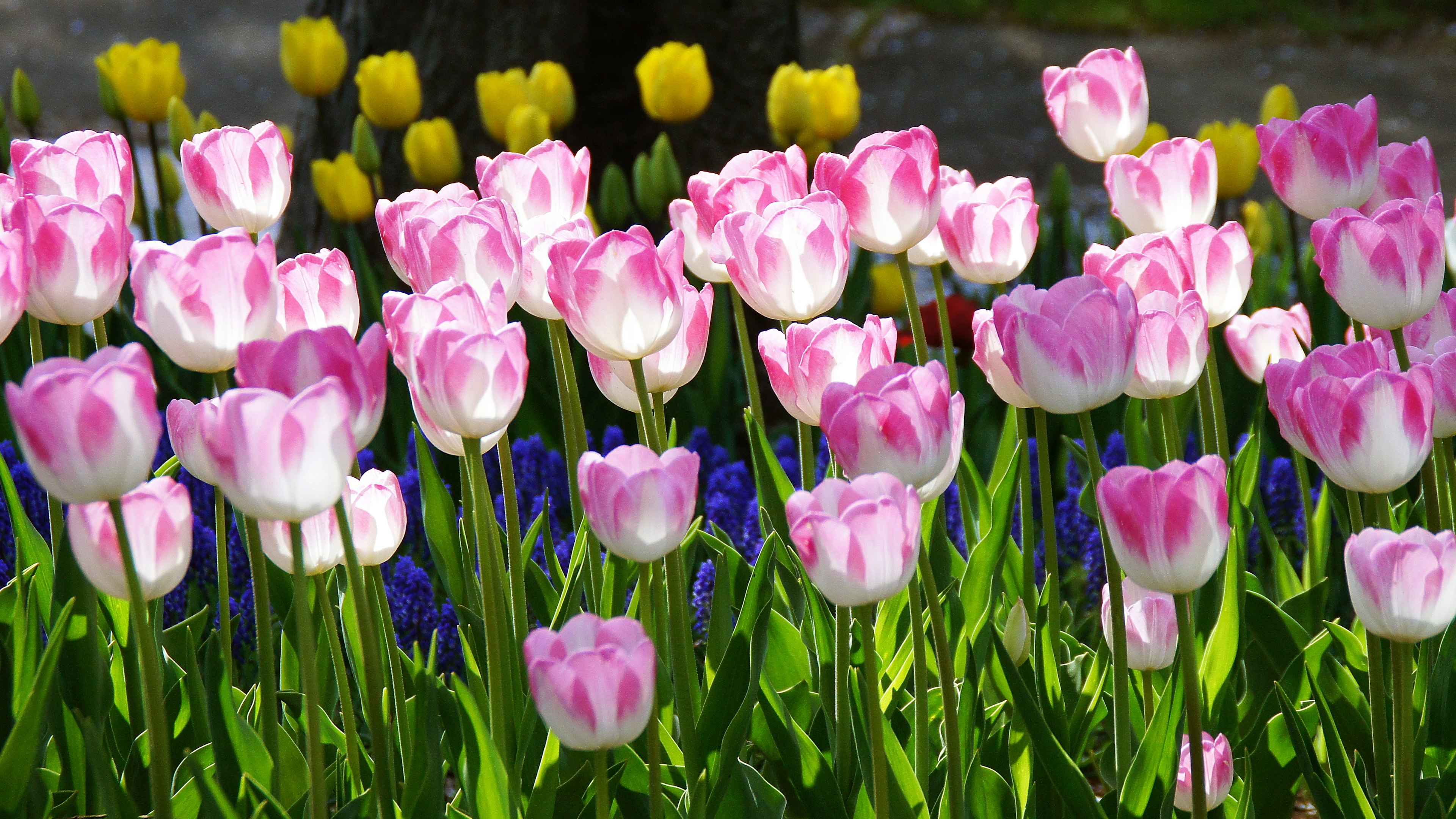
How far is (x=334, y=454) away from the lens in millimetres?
681

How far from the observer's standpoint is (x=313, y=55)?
2.53 meters

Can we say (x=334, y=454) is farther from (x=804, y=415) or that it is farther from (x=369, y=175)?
(x=369, y=175)

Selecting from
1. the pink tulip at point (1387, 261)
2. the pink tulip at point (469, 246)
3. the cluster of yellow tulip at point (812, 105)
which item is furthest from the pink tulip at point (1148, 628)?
the cluster of yellow tulip at point (812, 105)

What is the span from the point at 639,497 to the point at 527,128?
1577 mm

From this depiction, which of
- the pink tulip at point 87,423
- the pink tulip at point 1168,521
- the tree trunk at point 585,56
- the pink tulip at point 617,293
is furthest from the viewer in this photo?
the tree trunk at point 585,56

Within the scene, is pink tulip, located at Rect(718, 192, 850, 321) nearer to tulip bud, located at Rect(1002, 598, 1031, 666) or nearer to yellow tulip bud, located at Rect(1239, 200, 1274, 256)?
tulip bud, located at Rect(1002, 598, 1031, 666)

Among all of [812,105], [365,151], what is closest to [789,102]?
[812,105]

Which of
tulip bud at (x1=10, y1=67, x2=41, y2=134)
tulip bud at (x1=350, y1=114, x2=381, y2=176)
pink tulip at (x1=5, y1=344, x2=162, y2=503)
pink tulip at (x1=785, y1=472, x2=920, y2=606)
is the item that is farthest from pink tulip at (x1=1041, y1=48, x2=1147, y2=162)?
tulip bud at (x1=10, y1=67, x2=41, y2=134)

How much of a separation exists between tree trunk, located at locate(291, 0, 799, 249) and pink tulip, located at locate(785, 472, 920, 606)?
7.73 ft

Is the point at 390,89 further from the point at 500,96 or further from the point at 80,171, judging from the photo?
the point at 80,171

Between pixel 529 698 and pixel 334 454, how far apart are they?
0.41 m

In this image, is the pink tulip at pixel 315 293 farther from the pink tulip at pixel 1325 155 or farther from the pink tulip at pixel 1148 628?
the pink tulip at pixel 1325 155

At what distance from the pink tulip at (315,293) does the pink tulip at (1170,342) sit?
1.86ft

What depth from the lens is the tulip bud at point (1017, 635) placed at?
38.3 inches
